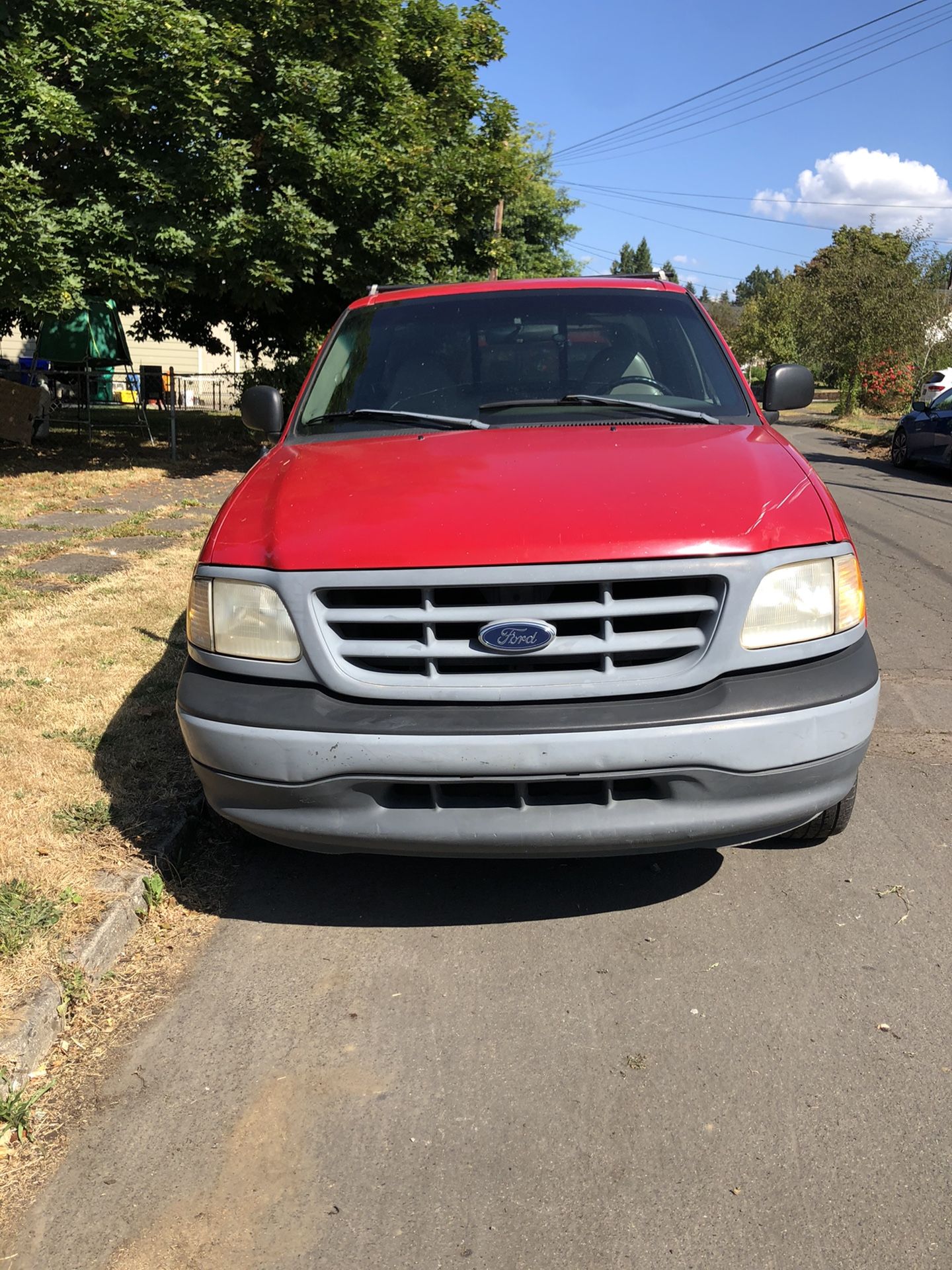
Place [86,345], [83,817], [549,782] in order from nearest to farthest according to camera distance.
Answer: [549,782]
[83,817]
[86,345]

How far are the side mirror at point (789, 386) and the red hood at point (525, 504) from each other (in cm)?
110

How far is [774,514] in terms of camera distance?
9.68 feet

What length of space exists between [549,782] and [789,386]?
2608 millimetres

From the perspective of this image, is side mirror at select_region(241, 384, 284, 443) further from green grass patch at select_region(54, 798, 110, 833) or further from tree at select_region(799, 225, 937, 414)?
tree at select_region(799, 225, 937, 414)

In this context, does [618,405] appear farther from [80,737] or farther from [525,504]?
[80,737]

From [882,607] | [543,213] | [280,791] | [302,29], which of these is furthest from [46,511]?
[543,213]

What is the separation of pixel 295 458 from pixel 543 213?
4407 cm

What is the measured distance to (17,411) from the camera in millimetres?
16641

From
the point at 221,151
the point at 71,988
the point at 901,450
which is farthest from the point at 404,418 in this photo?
the point at 901,450

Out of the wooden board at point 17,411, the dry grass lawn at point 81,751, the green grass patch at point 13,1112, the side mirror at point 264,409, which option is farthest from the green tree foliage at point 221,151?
the green grass patch at point 13,1112

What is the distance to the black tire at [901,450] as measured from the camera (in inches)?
717

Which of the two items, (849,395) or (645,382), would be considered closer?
(645,382)

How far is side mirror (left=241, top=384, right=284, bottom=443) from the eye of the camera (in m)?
4.52

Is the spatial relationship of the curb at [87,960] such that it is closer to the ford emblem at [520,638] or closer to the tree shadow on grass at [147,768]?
the tree shadow on grass at [147,768]
